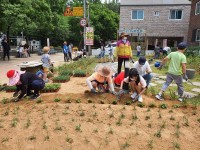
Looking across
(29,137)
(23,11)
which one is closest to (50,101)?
(29,137)

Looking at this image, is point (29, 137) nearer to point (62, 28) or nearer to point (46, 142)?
point (46, 142)

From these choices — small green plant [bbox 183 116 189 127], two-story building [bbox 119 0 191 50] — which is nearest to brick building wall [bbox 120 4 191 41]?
two-story building [bbox 119 0 191 50]

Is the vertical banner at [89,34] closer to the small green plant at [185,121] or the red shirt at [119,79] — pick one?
the red shirt at [119,79]

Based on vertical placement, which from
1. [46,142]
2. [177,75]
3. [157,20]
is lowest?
[46,142]

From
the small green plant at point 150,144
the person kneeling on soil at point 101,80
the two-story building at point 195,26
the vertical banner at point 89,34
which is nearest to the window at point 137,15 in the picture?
the two-story building at point 195,26

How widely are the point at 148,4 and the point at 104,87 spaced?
87.9 feet

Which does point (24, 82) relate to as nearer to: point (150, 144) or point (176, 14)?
point (150, 144)

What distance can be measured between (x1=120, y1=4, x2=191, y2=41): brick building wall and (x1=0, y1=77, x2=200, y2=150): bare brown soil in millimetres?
26706

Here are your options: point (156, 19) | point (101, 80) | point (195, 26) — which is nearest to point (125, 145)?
point (101, 80)

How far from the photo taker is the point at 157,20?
3198 cm

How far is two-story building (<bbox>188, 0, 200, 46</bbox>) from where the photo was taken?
25.2 m

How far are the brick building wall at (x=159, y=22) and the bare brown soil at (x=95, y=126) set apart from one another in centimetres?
2671

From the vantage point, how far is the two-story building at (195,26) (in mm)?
25219

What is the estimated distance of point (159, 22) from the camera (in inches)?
1261
